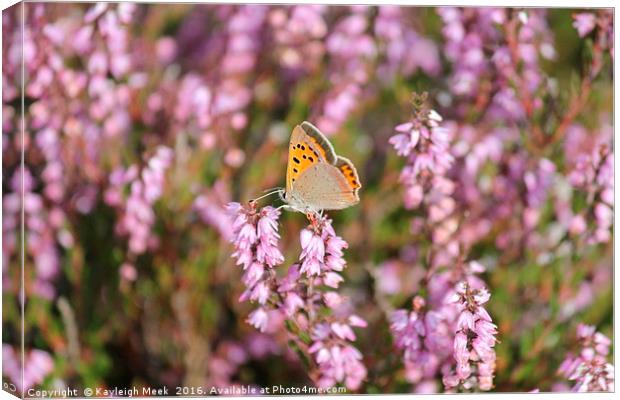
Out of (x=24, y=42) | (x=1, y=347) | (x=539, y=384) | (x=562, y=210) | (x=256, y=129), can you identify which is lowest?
(x=539, y=384)

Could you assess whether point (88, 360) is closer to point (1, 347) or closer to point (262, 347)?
point (1, 347)

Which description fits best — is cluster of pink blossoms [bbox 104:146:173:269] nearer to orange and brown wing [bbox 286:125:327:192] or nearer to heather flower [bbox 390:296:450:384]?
orange and brown wing [bbox 286:125:327:192]

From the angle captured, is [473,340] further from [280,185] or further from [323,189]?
[280,185]

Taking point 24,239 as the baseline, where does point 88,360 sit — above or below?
below

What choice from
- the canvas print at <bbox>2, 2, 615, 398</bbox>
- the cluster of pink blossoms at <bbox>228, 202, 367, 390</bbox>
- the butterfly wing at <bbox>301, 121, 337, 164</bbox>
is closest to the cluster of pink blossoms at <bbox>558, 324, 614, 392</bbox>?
the canvas print at <bbox>2, 2, 615, 398</bbox>

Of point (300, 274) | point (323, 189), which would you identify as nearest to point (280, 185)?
point (323, 189)

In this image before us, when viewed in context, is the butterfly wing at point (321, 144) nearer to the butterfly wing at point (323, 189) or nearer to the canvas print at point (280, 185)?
the butterfly wing at point (323, 189)

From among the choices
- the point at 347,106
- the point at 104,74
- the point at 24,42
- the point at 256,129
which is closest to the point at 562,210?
the point at 347,106
